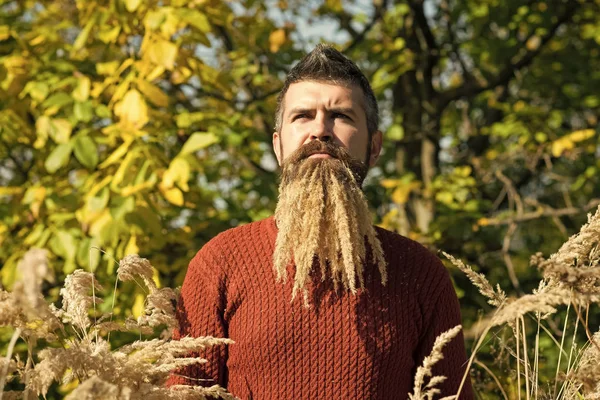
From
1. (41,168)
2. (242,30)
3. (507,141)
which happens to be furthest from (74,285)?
(507,141)

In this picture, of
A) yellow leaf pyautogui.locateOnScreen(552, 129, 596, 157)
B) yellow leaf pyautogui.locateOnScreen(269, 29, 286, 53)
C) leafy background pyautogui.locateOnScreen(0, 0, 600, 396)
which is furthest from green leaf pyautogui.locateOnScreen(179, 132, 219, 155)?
yellow leaf pyautogui.locateOnScreen(552, 129, 596, 157)

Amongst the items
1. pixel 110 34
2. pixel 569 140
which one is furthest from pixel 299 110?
pixel 569 140

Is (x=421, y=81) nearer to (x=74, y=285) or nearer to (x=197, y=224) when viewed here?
(x=197, y=224)

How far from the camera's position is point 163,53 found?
3008 millimetres

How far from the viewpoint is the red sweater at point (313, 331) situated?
1.88 metres

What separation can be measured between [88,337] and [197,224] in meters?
2.27

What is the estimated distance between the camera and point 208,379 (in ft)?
6.00

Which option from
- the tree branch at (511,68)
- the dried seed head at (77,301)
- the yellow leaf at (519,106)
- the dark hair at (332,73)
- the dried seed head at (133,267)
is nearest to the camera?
the dried seed head at (77,301)

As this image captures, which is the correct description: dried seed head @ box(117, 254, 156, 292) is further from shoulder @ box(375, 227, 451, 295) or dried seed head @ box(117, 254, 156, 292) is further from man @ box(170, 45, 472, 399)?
shoulder @ box(375, 227, 451, 295)

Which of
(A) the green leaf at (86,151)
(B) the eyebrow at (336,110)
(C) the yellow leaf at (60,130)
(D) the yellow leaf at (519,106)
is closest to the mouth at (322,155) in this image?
(B) the eyebrow at (336,110)

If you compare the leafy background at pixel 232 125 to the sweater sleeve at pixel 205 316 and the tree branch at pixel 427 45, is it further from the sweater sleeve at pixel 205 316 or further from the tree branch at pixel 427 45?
the sweater sleeve at pixel 205 316

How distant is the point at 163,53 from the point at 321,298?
1.47 m

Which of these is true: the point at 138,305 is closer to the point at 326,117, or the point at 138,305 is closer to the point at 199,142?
the point at 199,142

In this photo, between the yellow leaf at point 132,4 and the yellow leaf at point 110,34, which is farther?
the yellow leaf at point 110,34
